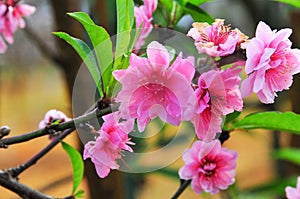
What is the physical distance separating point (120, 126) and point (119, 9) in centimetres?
9

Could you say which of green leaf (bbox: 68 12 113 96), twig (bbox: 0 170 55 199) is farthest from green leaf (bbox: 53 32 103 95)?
twig (bbox: 0 170 55 199)

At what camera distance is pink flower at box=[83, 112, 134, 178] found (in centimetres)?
39

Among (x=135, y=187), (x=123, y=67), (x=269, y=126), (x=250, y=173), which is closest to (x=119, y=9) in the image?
(x=123, y=67)

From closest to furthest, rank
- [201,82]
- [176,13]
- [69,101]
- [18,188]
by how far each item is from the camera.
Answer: [201,82] < [18,188] < [176,13] < [69,101]

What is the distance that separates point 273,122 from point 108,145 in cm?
17

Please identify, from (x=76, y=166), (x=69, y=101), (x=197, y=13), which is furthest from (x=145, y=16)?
(x=69, y=101)

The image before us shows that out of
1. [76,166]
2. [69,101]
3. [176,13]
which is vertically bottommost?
[69,101]

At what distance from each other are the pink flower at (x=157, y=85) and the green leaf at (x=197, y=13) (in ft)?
0.53

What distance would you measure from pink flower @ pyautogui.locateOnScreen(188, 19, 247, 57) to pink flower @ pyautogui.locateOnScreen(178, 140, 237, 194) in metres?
0.15

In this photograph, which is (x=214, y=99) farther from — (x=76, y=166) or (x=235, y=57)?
(x=76, y=166)

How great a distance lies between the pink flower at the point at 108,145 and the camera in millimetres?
388

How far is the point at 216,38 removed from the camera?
374 millimetres

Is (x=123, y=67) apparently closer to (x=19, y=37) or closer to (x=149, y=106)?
(x=149, y=106)

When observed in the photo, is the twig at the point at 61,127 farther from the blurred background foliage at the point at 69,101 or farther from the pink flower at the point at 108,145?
the blurred background foliage at the point at 69,101
